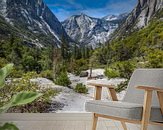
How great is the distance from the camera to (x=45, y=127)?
431 cm

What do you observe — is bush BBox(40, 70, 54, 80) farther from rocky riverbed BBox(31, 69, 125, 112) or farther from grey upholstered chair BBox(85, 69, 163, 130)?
grey upholstered chair BBox(85, 69, 163, 130)

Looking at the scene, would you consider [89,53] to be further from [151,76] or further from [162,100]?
[162,100]

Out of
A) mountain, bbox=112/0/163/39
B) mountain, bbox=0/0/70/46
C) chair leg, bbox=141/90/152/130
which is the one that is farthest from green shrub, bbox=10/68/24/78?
chair leg, bbox=141/90/152/130

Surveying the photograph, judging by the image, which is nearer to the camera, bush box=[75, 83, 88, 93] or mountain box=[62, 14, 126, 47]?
bush box=[75, 83, 88, 93]

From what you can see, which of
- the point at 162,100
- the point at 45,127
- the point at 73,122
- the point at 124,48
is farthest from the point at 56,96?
the point at 162,100

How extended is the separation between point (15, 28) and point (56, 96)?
1373 millimetres

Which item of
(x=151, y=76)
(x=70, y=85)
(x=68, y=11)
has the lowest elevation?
(x=70, y=85)

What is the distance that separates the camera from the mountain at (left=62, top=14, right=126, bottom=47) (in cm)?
576

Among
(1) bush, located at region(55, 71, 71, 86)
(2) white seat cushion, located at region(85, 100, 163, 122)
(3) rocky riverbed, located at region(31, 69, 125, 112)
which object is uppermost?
(2) white seat cushion, located at region(85, 100, 163, 122)

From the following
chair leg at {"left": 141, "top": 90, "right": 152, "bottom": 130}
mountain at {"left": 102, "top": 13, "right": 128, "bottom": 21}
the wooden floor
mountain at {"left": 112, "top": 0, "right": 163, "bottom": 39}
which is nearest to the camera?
chair leg at {"left": 141, "top": 90, "right": 152, "bottom": 130}

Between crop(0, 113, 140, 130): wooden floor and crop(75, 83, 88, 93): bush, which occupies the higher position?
crop(75, 83, 88, 93): bush

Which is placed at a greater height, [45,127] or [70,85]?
[70,85]

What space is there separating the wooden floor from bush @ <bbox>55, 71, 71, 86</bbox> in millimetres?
548

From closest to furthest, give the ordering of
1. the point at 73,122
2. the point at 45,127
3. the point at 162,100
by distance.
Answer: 1. the point at 162,100
2. the point at 45,127
3. the point at 73,122
